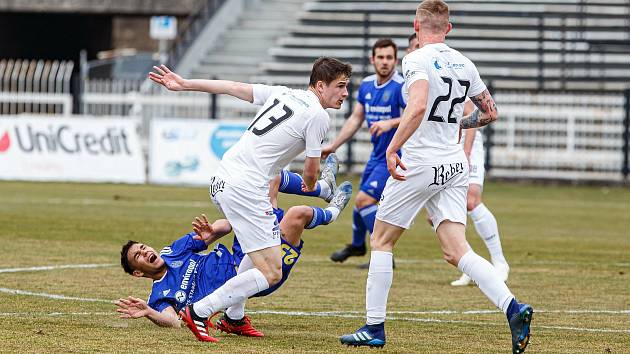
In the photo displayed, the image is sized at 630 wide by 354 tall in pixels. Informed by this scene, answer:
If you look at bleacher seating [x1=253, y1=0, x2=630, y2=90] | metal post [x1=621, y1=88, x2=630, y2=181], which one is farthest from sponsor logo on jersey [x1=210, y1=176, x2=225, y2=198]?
bleacher seating [x1=253, y1=0, x2=630, y2=90]

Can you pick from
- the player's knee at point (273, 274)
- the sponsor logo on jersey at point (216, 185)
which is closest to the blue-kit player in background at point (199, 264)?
the player's knee at point (273, 274)

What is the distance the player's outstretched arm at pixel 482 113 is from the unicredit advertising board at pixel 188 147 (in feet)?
53.6

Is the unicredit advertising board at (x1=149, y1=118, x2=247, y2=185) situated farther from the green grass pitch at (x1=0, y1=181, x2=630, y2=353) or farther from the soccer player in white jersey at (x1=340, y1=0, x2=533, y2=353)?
the soccer player in white jersey at (x1=340, y1=0, x2=533, y2=353)

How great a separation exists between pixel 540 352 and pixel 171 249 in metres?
2.67

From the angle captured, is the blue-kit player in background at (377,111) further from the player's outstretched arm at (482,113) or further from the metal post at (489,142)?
the metal post at (489,142)

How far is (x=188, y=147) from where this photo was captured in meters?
25.8

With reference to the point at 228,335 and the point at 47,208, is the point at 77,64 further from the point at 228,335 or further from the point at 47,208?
the point at 228,335

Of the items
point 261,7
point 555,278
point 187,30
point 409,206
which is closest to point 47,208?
point 555,278

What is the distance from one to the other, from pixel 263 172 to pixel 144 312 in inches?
46.4

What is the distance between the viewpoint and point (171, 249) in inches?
365

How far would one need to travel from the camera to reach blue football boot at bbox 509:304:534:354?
7.88 metres

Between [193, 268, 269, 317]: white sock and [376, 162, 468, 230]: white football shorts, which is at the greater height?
[376, 162, 468, 230]: white football shorts

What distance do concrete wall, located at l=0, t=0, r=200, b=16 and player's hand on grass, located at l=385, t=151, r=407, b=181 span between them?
109 feet

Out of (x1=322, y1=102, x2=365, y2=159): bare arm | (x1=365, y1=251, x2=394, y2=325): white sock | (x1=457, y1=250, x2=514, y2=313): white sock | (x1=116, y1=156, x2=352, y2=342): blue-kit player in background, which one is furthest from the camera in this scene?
(x1=322, y1=102, x2=365, y2=159): bare arm
